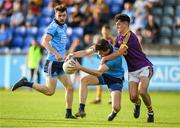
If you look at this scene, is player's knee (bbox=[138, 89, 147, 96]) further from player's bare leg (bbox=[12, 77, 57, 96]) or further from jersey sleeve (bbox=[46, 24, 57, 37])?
jersey sleeve (bbox=[46, 24, 57, 37])

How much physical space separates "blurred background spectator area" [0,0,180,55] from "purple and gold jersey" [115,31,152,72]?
13.1 meters

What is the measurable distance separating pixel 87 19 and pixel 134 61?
55.4 ft

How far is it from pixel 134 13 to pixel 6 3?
8.24 metres

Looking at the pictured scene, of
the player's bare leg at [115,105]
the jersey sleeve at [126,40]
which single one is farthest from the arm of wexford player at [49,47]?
the player's bare leg at [115,105]

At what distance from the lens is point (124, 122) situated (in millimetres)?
14406

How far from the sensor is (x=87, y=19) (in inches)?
1244

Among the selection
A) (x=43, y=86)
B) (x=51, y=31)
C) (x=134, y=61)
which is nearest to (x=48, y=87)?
(x=43, y=86)

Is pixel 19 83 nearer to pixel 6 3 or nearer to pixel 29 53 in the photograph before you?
pixel 29 53

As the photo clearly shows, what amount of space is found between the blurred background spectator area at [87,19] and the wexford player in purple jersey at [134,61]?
515 inches

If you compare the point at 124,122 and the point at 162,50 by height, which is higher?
the point at 162,50

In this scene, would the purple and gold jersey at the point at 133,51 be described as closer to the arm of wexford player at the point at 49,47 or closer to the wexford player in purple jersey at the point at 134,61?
the wexford player in purple jersey at the point at 134,61

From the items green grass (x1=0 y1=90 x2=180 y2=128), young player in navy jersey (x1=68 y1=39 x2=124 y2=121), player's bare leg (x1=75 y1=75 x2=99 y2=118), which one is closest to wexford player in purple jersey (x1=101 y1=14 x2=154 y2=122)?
young player in navy jersey (x1=68 y1=39 x2=124 y2=121)

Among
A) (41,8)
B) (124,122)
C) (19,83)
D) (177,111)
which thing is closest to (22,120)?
(19,83)

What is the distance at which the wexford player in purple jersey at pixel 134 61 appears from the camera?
14648 mm
